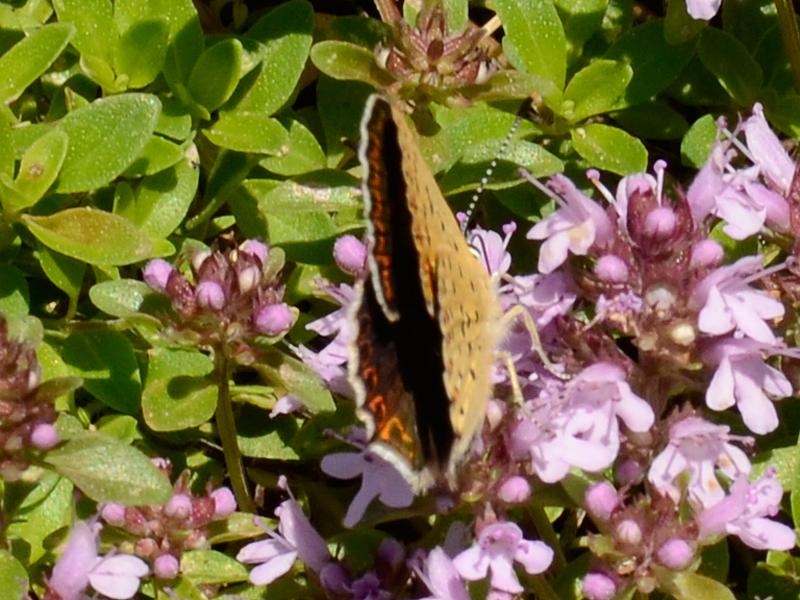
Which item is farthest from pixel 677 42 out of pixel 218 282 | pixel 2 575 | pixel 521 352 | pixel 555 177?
pixel 2 575

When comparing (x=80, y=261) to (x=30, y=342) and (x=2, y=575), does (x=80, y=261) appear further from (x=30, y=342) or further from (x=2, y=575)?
(x=2, y=575)

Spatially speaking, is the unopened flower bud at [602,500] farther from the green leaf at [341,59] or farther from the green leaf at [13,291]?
the green leaf at [13,291]

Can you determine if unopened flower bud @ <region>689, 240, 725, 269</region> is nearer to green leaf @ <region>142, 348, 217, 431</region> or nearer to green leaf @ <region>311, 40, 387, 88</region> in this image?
green leaf @ <region>311, 40, 387, 88</region>

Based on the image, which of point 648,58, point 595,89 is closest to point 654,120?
point 648,58

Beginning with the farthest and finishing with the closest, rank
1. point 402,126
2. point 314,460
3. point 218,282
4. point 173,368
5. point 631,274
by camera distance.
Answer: point 314,460
point 173,368
point 218,282
point 631,274
point 402,126

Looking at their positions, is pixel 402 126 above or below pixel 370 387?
above

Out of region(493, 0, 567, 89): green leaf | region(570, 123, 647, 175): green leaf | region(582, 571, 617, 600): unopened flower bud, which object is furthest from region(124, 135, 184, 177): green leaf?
region(582, 571, 617, 600): unopened flower bud
